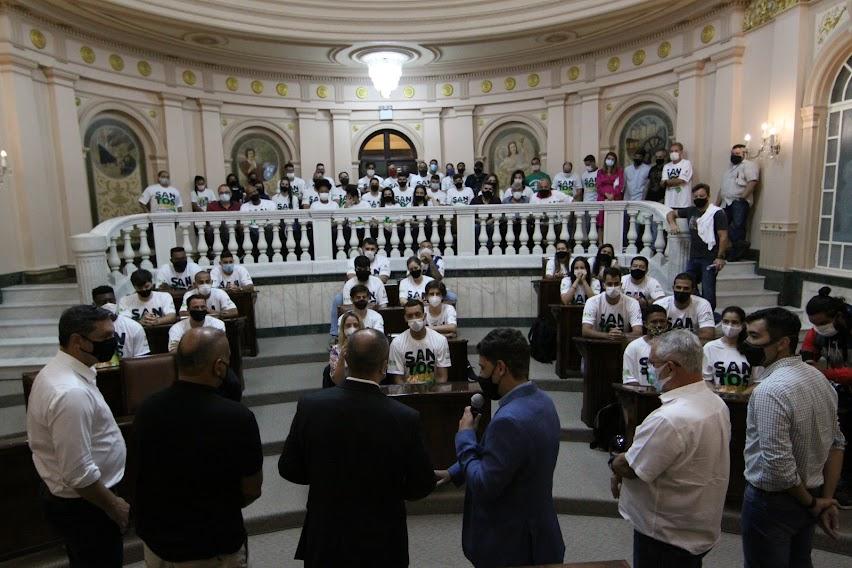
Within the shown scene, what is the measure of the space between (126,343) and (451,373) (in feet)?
9.85

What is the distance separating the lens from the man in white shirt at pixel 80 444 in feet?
7.91

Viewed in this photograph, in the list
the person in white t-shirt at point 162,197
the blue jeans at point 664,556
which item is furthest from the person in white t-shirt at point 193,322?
the person in white t-shirt at point 162,197

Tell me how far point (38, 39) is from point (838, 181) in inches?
471

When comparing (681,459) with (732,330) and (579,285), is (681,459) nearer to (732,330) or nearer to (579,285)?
(732,330)

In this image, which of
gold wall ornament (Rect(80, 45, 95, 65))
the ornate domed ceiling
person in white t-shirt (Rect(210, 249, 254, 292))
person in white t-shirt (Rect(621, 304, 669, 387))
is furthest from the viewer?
gold wall ornament (Rect(80, 45, 95, 65))

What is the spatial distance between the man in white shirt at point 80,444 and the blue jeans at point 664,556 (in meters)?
2.28

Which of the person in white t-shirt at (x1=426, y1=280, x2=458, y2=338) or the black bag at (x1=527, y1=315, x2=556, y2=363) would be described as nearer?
the person in white t-shirt at (x1=426, y1=280, x2=458, y2=338)

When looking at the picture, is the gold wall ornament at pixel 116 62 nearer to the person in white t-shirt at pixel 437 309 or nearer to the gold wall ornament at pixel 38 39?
the gold wall ornament at pixel 38 39

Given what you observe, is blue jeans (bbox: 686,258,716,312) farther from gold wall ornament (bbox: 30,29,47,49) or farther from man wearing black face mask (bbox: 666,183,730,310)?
gold wall ornament (bbox: 30,29,47,49)

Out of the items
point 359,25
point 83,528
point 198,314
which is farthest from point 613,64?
point 83,528

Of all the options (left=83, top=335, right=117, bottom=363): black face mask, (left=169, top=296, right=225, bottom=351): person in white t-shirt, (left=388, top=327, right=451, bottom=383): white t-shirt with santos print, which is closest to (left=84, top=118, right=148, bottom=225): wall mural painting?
(left=169, top=296, right=225, bottom=351): person in white t-shirt

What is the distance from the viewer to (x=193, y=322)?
532cm

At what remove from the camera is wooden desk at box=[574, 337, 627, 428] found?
5164 millimetres

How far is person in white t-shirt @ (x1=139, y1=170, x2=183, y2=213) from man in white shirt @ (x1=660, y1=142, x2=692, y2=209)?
870cm
